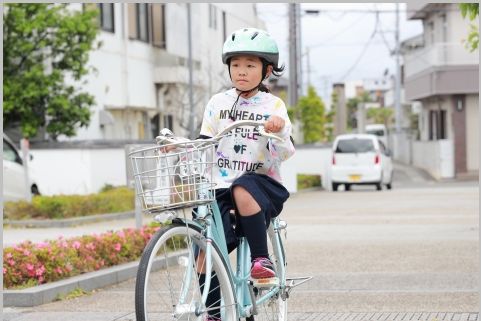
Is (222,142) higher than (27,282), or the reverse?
(222,142)

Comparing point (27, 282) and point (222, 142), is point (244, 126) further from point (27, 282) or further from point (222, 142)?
point (27, 282)

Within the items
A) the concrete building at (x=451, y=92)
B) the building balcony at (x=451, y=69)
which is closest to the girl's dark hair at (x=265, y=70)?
the concrete building at (x=451, y=92)

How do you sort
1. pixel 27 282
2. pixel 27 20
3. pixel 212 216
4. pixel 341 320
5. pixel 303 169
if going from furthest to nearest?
pixel 303 169 < pixel 27 20 < pixel 27 282 < pixel 341 320 < pixel 212 216

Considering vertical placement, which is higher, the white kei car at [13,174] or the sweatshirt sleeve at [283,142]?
the sweatshirt sleeve at [283,142]

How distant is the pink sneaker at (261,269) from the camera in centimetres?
502

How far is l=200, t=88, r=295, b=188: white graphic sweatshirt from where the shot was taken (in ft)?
16.6

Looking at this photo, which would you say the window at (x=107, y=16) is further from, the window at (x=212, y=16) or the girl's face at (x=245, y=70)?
Answer: the girl's face at (x=245, y=70)

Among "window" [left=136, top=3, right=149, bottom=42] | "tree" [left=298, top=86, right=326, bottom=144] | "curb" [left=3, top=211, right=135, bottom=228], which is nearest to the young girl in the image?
"curb" [left=3, top=211, right=135, bottom=228]

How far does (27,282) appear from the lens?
8461 mm

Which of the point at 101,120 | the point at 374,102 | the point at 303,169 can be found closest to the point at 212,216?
the point at 101,120

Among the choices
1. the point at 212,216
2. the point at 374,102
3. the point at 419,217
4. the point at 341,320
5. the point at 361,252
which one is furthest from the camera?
the point at 374,102

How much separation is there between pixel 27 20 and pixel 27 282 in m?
15.6

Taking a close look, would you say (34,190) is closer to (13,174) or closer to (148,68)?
(13,174)

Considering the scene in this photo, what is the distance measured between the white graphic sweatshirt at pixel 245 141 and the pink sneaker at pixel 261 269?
41 cm
